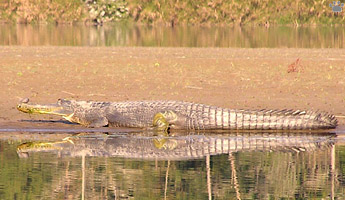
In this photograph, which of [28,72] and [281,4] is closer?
[28,72]

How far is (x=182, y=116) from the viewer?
43.8ft

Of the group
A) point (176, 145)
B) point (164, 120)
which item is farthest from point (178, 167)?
point (164, 120)

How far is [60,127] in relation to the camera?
13.8m

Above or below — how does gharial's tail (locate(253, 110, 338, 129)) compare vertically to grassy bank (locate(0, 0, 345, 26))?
above

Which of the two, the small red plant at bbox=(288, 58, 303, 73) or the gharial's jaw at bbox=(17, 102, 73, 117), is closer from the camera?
the gharial's jaw at bbox=(17, 102, 73, 117)

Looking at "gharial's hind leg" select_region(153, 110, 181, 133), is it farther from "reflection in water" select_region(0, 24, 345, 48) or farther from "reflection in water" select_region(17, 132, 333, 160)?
"reflection in water" select_region(0, 24, 345, 48)

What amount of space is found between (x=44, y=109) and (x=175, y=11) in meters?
32.3

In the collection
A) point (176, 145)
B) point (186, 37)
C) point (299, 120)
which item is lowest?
point (186, 37)

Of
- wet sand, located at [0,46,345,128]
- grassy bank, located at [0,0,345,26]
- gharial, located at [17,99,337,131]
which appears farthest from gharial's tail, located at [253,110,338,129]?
grassy bank, located at [0,0,345,26]

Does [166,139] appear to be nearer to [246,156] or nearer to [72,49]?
[246,156]

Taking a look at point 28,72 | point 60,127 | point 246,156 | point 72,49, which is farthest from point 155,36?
point 246,156

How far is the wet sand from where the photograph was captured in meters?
16.1

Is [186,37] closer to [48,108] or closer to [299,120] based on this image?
[48,108]

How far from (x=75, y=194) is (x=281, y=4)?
36.3 meters
